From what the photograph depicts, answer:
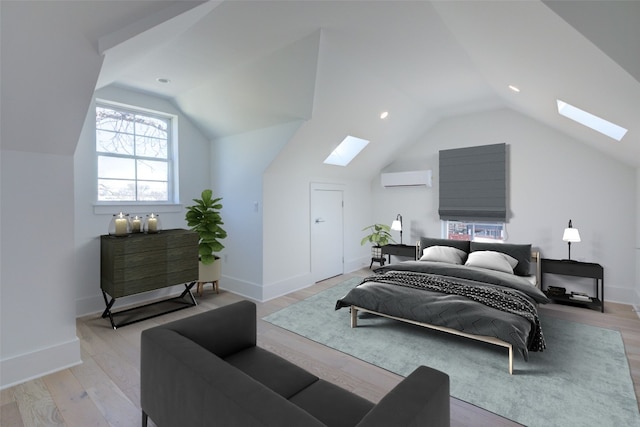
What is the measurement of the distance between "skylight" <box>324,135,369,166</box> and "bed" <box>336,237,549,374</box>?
205cm

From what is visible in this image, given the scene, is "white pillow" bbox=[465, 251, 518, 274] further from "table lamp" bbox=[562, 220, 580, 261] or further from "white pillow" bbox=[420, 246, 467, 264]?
"table lamp" bbox=[562, 220, 580, 261]

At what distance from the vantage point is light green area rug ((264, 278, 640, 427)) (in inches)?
78.7

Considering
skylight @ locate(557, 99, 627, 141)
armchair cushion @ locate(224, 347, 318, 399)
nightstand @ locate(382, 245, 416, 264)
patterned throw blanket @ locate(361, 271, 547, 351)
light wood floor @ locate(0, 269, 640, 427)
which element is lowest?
light wood floor @ locate(0, 269, 640, 427)

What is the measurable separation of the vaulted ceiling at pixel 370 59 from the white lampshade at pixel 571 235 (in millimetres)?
1025

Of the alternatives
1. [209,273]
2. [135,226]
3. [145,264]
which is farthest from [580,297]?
[135,226]

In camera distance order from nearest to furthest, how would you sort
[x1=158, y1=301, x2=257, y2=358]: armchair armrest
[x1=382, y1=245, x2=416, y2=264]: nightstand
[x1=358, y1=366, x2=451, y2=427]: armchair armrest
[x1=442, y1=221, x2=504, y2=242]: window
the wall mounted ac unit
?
[x1=358, y1=366, x2=451, y2=427]: armchair armrest, [x1=158, y1=301, x2=257, y2=358]: armchair armrest, [x1=442, y1=221, x2=504, y2=242]: window, [x1=382, y1=245, x2=416, y2=264]: nightstand, the wall mounted ac unit

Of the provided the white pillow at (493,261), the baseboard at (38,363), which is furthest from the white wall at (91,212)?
the white pillow at (493,261)

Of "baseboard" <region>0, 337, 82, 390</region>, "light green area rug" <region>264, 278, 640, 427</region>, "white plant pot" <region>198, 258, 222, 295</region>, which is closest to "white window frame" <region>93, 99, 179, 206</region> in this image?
"white plant pot" <region>198, 258, 222, 295</region>

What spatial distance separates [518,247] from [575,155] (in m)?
1.53

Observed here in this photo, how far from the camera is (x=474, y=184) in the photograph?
5090 mm

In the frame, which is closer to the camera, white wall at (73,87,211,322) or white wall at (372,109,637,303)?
white wall at (73,87,211,322)

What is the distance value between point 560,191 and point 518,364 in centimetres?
311

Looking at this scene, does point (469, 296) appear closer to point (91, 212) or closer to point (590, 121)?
point (590, 121)

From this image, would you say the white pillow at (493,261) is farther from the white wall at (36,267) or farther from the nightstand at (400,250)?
the white wall at (36,267)
